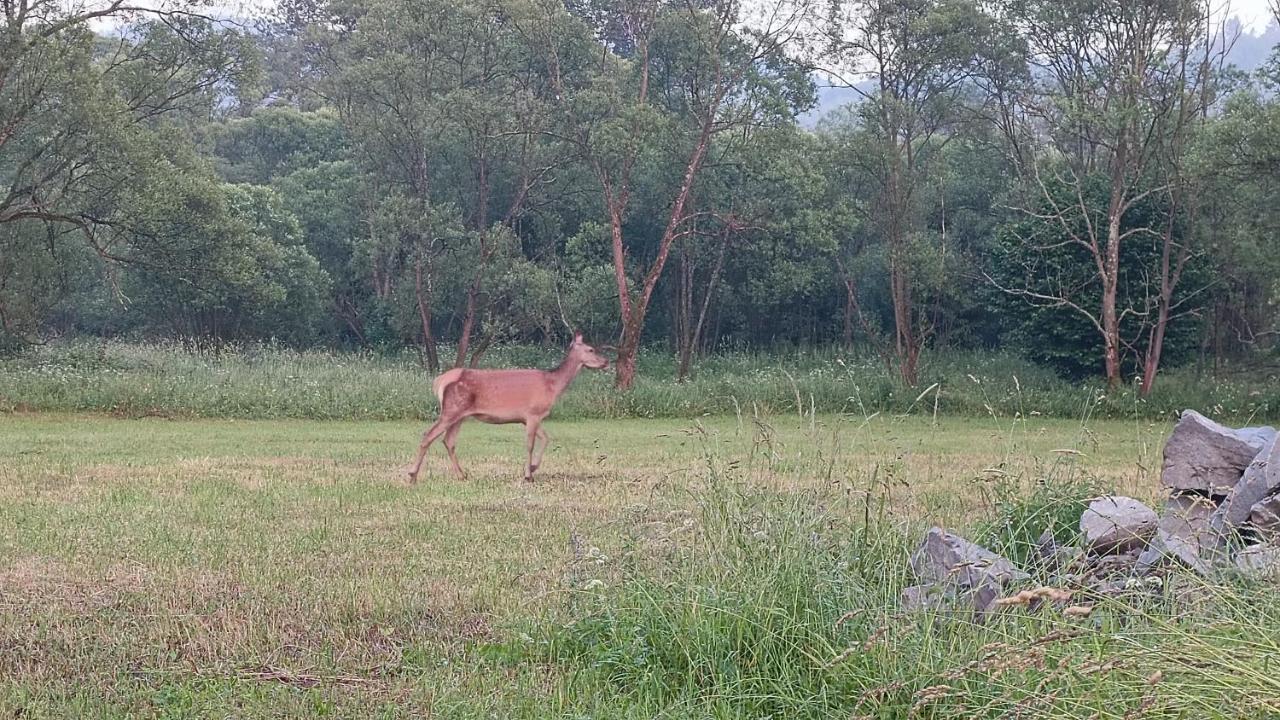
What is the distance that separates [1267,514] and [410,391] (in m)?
17.9

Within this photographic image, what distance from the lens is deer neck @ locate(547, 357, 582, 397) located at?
13.5 metres

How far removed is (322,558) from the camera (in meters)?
7.66

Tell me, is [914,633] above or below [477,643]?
above

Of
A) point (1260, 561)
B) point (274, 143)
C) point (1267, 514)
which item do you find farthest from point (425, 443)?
point (274, 143)

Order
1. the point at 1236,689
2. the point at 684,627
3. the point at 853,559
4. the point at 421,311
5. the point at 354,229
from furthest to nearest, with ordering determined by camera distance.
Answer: the point at 354,229 < the point at 421,311 < the point at 853,559 < the point at 684,627 < the point at 1236,689

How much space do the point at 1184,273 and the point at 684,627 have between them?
25.2m

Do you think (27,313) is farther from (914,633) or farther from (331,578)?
(914,633)

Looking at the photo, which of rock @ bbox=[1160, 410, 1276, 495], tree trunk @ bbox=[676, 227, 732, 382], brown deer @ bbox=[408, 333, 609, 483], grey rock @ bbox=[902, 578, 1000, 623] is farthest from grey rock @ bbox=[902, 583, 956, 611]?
tree trunk @ bbox=[676, 227, 732, 382]

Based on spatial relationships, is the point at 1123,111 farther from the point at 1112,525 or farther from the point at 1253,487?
the point at 1112,525

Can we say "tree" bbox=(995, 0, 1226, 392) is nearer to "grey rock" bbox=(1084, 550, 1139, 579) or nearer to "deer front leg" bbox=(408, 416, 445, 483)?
"deer front leg" bbox=(408, 416, 445, 483)

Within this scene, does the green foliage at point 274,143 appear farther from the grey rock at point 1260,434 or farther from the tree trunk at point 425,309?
the grey rock at point 1260,434

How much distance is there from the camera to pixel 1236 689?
11.3 ft

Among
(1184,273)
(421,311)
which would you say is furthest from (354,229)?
(1184,273)

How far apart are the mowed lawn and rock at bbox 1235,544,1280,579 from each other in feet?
2.99
